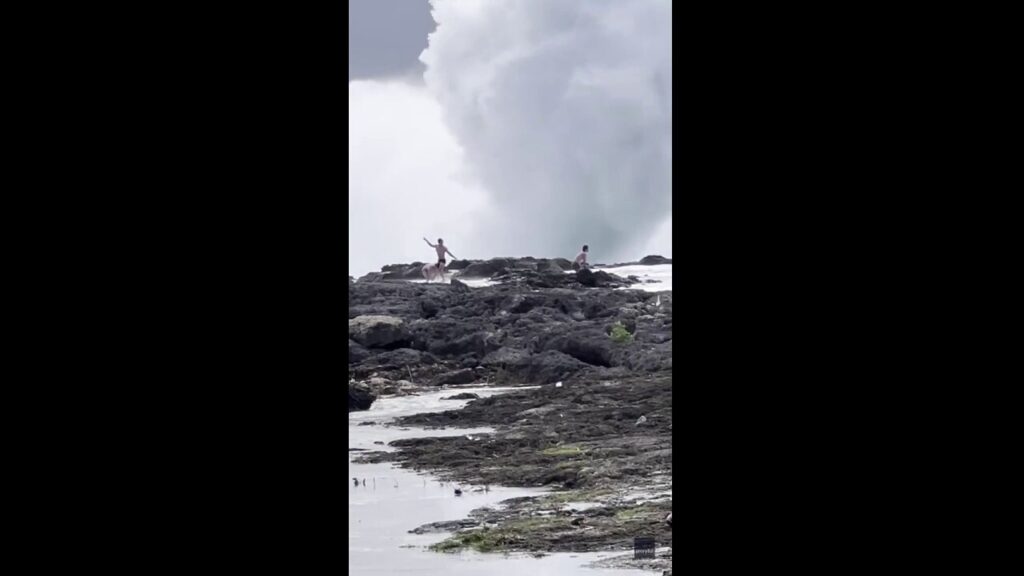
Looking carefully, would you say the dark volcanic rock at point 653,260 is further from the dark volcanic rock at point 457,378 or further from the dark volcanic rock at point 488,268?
the dark volcanic rock at point 457,378

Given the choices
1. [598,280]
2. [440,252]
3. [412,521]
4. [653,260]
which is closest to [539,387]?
[598,280]

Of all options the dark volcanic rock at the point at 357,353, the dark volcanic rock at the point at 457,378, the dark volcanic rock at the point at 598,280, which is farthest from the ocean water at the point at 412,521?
the dark volcanic rock at the point at 598,280

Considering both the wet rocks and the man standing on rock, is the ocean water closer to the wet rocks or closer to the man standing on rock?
the wet rocks

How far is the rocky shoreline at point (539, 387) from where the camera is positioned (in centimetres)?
574

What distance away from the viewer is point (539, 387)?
9.45 meters

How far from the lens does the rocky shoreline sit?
5.74 metres

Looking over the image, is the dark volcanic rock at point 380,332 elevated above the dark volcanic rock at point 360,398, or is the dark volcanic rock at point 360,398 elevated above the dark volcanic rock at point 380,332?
the dark volcanic rock at point 380,332
